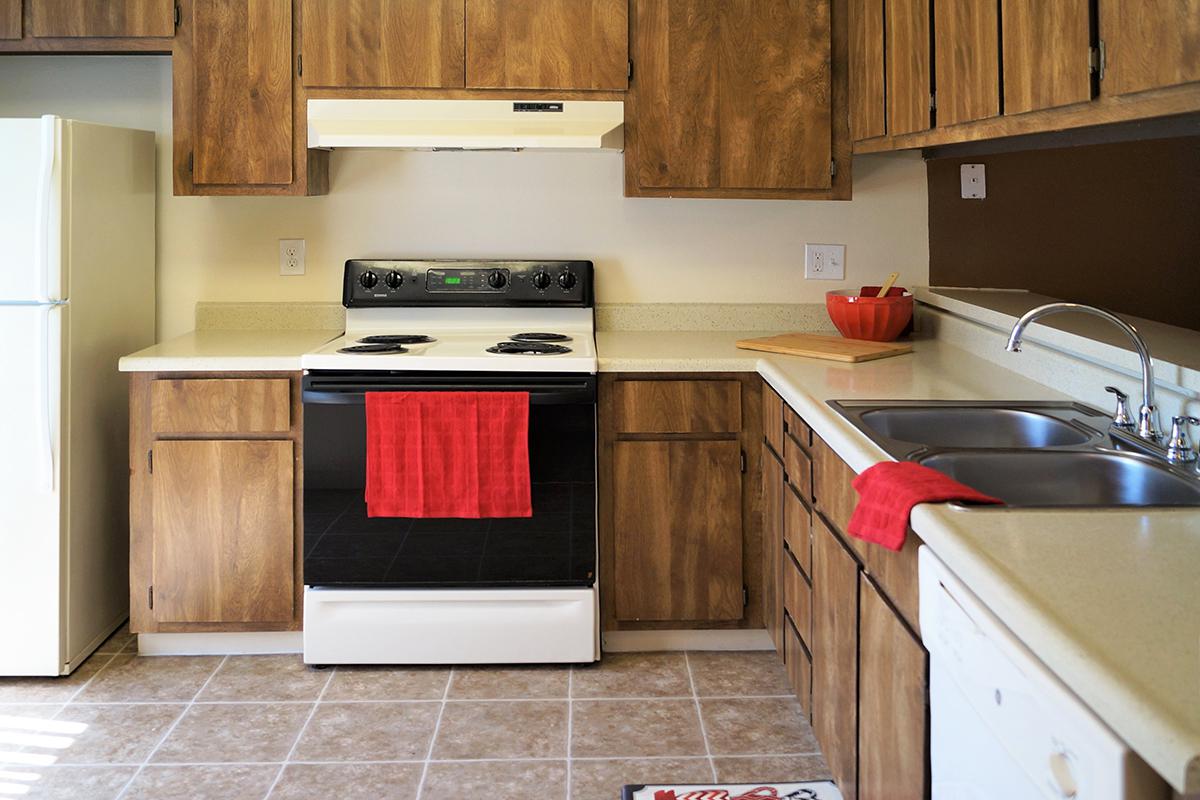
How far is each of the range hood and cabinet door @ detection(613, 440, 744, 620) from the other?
91 centimetres

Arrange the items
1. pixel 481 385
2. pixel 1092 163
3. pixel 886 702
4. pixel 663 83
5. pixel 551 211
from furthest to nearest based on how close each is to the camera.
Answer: pixel 551 211 → pixel 663 83 → pixel 481 385 → pixel 1092 163 → pixel 886 702

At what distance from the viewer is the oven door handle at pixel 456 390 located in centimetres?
311

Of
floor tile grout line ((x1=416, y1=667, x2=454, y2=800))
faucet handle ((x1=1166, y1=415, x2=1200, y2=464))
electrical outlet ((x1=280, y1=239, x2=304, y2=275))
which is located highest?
electrical outlet ((x1=280, y1=239, x2=304, y2=275))

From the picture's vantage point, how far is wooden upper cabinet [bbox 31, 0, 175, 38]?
130 inches

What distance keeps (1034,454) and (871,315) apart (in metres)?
1.42

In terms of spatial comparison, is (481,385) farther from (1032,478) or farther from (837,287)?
(1032,478)

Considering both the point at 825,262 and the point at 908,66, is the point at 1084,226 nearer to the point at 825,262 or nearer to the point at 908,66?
the point at 908,66

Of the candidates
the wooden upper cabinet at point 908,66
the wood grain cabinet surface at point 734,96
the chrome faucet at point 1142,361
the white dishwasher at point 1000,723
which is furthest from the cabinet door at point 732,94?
the white dishwasher at point 1000,723

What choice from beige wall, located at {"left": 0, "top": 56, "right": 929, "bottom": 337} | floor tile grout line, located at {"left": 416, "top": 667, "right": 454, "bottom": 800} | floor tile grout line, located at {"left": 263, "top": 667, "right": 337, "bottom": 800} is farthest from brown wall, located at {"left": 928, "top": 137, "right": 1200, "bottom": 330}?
floor tile grout line, located at {"left": 263, "top": 667, "right": 337, "bottom": 800}

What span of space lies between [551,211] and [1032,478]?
2.10 meters

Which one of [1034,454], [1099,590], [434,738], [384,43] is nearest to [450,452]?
[434,738]

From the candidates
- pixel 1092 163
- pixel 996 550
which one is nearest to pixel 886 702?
pixel 996 550

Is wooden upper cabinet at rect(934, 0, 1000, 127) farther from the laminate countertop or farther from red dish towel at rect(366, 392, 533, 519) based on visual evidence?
red dish towel at rect(366, 392, 533, 519)

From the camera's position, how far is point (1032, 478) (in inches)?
76.8
